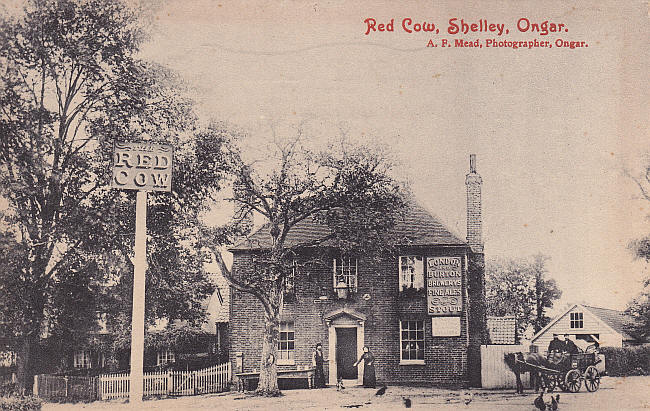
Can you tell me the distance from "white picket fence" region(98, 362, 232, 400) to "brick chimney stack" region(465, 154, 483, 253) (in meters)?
2.90

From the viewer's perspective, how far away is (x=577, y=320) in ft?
24.5

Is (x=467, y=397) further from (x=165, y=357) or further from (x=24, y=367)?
(x=24, y=367)

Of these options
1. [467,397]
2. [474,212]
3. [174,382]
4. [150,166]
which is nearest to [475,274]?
[474,212]

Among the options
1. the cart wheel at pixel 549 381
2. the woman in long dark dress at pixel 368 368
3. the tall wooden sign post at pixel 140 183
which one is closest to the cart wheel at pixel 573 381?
the cart wheel at pixel 549 381

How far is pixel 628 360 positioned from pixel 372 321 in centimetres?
273

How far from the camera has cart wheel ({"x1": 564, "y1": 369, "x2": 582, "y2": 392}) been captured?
7508 millimetres

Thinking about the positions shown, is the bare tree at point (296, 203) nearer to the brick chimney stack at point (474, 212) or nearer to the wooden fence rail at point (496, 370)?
the brick chimney stack at point (474, 212)

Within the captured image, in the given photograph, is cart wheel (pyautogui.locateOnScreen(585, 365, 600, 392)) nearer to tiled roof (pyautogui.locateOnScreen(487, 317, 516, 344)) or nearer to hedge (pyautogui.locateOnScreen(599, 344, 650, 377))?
hedge (pyautogui.locateOnScreen(599, 344, 650, 377))

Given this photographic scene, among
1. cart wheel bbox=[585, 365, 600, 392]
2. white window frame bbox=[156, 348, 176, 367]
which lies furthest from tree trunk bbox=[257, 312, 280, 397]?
cart wheel bbox=[585, 365, 600, 392]

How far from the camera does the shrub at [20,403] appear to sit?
7.12 meters

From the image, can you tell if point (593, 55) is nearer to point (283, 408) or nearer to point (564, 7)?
point (564, 7)

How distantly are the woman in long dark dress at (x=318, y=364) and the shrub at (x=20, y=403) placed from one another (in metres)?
2.82

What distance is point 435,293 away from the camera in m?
7.62

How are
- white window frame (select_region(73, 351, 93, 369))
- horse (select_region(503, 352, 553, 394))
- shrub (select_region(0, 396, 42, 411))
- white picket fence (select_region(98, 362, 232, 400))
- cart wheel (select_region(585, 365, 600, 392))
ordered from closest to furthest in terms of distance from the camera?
1. shrub (select_region(0, 396, 42, 411))
2. white picket fence (select_region(98, 362, 232, 400))
3. white window frame (select_region(73, 351, 93, 369))
4. cart wheel (select_region(585, 365, 600, 392))
5. horse (select_region(503, 352, 553, 394))
